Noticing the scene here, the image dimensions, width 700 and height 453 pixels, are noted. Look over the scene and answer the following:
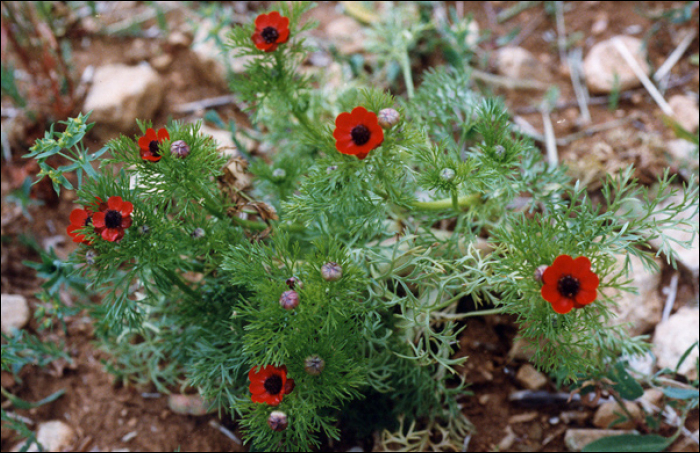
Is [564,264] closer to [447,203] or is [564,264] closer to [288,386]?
[447,203]

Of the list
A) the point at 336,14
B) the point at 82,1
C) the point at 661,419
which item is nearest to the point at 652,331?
the point at 661,419

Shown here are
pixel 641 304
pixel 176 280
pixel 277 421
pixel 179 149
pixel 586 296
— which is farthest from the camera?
pixel 641 304

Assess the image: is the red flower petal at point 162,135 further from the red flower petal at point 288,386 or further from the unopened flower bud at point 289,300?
the red flower petal at point 288,386

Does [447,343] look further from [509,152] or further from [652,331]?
[652,331]

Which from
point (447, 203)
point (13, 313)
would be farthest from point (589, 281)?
point (13, 313)

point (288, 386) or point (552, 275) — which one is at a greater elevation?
point (552, 275)

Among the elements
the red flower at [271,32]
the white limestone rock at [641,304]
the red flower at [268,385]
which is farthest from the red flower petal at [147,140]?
the white limestone rock at [641,304]
